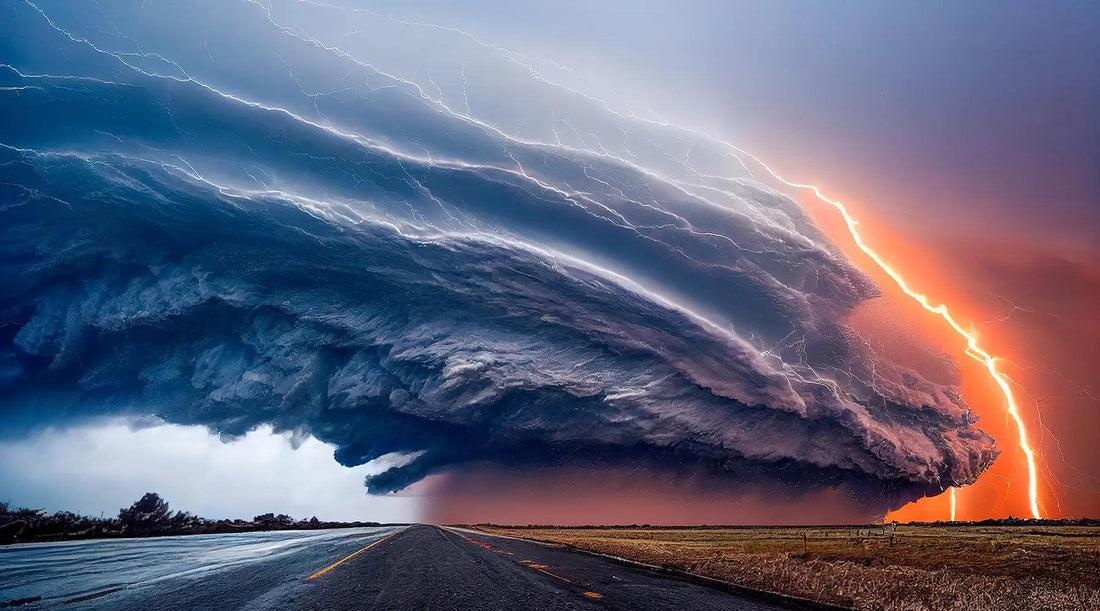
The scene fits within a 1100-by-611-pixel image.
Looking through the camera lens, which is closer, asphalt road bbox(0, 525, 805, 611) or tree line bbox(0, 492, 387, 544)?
asphalt road bbox(0, 525, 805, 611)

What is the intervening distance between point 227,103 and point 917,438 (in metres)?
51.0

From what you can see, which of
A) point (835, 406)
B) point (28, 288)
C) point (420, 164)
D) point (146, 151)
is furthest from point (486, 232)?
point (28, 288)

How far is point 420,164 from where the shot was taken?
30.3 m

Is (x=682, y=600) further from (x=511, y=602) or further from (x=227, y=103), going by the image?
(x=227, y=103)

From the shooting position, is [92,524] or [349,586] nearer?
[349,586]

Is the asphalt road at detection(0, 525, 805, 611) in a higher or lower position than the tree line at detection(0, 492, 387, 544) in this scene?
higher

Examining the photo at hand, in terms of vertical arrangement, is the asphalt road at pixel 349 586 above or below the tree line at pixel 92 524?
above

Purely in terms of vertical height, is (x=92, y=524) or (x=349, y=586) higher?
(x=349, y=586)

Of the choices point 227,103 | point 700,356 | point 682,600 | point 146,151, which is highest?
point 227,103

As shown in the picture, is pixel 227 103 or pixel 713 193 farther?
pixel 713 193

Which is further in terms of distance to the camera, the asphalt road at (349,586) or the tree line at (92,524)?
the tree line at (92,524)

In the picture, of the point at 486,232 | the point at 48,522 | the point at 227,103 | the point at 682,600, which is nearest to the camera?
the point at 682,600

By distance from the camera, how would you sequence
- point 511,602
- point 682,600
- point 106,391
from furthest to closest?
point 106,391 → point 682,600 → point 511,602

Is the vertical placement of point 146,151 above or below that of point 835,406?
above
